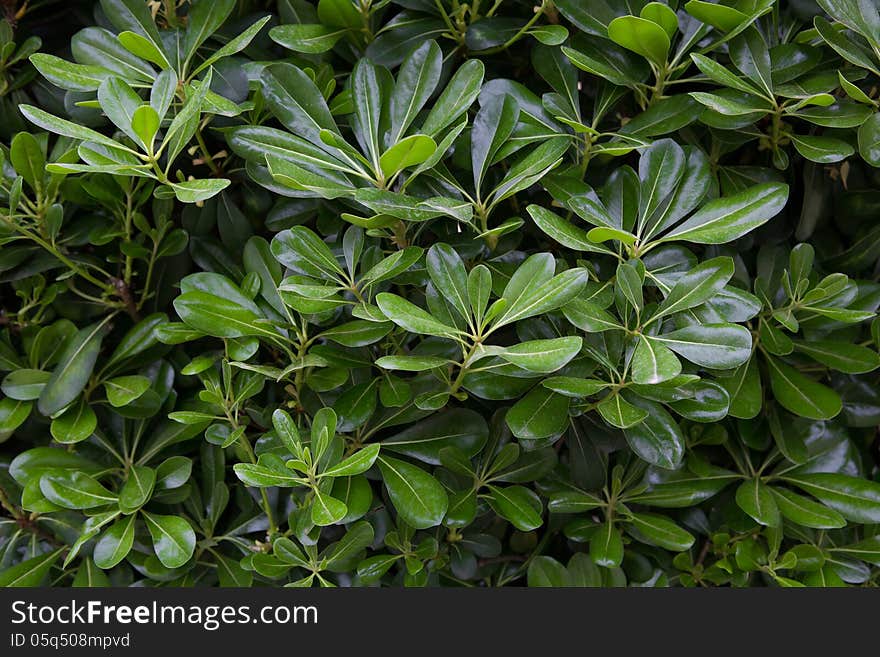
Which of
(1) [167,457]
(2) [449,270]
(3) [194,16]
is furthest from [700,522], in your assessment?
(3) [194,16]

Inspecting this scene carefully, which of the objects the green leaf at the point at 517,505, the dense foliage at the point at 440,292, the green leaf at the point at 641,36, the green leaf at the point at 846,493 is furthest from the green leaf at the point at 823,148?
the green leaf at the point at 517,505

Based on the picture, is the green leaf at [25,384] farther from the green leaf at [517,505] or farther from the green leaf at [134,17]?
the green leaf at [517,505]

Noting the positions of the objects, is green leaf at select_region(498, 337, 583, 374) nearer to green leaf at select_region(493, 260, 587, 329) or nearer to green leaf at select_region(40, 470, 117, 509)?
green leaf at select_region(493, 260, 587, 329)

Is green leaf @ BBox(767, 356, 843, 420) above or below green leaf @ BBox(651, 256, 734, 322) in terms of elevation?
below

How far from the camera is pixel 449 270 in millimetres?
802

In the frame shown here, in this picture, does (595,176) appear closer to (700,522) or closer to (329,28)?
(329,28)

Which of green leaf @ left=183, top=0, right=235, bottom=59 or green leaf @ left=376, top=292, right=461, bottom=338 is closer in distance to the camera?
Result: green leaf @ left=376, top=292, right=461, bottom=338

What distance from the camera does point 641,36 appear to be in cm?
82

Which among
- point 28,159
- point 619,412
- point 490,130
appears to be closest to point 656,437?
point 619,412

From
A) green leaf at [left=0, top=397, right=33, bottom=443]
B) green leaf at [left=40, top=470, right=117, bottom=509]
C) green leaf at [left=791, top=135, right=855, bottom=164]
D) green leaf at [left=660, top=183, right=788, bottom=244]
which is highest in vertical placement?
green leaf at [left=791, top=135, right=855, bottom=164]

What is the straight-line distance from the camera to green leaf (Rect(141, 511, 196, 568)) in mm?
927

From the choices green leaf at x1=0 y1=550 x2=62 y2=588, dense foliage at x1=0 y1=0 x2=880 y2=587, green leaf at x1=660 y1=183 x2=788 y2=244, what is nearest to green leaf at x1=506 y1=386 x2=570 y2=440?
dense foliage at x1=0 y1=0 x2=880 y2=587

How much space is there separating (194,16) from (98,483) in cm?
59

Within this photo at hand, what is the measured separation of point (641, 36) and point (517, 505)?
0.56 m
